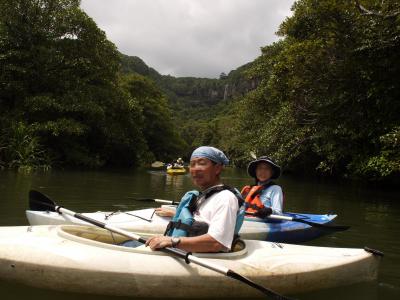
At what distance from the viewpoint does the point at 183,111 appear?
13750 centimetres

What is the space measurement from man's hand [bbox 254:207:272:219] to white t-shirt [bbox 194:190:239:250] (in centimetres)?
252

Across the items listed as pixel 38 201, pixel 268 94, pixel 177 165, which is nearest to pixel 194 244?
pixel 38 201

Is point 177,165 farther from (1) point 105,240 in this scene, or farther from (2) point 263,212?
(1) point 105,240

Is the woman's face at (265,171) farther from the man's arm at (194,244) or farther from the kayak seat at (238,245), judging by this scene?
the man's arm at (194,244)

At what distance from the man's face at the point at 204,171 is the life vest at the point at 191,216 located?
0.08 m

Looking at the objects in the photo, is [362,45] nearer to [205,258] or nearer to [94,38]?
[205,258]

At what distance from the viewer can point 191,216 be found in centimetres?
349

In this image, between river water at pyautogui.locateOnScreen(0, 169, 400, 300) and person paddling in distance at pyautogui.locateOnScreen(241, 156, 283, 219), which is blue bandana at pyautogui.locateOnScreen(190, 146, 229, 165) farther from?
person paddling in distance at pyautogui.locateOnScreen(241, 156, 283, 219)

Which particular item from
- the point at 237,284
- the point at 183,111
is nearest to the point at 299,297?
the point at 237,284

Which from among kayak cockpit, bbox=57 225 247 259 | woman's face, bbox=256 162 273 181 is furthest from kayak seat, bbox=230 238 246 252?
woman's face, bbox=256 162 273 181

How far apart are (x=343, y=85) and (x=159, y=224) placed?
34.2 ft

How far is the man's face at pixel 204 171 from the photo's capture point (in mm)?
3369

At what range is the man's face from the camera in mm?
3369

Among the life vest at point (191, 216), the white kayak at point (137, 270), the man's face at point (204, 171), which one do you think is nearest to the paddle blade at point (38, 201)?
the white kayak at point (137, 270)
